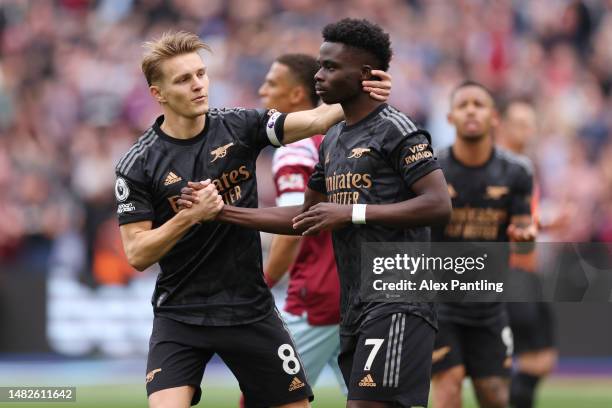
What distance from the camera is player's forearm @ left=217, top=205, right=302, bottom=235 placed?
6.62 meters

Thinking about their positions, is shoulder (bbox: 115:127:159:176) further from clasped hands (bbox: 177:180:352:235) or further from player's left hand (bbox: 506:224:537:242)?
player's left hand (bbox: 506:224:537:242)

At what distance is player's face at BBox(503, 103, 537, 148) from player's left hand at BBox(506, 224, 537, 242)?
7.45 feet

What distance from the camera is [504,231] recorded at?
30.3 ft

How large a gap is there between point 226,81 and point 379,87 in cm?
1030

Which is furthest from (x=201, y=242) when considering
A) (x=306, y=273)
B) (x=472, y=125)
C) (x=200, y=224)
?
(x=472, y=125)

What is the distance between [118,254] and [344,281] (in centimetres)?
852

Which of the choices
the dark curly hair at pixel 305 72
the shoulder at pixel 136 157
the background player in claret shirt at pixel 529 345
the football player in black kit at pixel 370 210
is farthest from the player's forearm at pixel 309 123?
the background player in claret shirt at pixel 529 345

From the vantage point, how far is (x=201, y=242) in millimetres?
6863

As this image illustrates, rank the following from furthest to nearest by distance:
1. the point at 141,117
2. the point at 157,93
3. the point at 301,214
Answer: the point at 141,117 < the point at 157,93 < the point at 301,214

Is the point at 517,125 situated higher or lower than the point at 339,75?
higher

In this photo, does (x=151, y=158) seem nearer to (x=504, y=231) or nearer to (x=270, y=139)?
(x=270, y=139)

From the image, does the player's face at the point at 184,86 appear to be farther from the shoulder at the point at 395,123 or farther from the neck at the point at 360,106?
the shoulder at the point at 395,123

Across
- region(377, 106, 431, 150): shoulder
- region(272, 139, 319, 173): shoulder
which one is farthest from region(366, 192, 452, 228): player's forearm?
region(272, 139, 319, 173): shoulder

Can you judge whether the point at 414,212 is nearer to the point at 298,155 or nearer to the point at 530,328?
the point at 298,155
